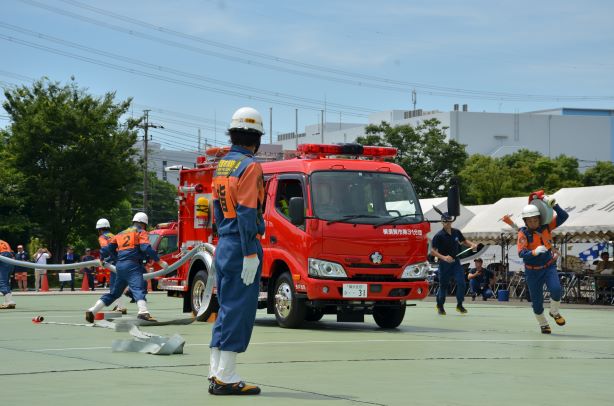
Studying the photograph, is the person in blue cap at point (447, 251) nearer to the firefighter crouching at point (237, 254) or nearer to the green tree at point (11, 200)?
the firefighter crouching at point (237, 254)

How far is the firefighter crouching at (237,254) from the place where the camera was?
8656mm

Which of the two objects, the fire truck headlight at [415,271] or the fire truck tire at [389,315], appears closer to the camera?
the fire truck headlight at [415,271]

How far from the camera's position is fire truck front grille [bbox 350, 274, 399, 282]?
54.3 feet

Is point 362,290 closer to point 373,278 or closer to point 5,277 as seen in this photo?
point 373,278

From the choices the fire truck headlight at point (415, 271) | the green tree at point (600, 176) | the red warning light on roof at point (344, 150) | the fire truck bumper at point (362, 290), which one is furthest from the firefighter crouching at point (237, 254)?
the green tree at point (600, 176)

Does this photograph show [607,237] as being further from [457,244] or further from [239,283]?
[239,283]

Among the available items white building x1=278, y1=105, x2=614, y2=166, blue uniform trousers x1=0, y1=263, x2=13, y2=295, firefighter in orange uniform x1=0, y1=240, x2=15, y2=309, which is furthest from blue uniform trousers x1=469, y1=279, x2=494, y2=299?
white building x1=278, y1=105, x2=614, y2=166

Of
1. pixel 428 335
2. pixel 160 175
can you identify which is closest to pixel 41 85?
pixel 428 335

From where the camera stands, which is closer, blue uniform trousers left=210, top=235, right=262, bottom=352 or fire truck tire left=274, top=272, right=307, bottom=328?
blue uniform trousers left=210, top=235, right=262, bottom=352

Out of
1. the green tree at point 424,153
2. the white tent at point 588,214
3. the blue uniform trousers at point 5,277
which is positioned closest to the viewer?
the blue uniform trousers at point 5,277

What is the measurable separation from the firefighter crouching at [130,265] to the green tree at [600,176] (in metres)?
72.8

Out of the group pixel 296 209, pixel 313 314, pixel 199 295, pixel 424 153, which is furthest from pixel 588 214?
pixel 424 153

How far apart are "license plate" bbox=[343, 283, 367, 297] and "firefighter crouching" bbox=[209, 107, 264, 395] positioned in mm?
7395

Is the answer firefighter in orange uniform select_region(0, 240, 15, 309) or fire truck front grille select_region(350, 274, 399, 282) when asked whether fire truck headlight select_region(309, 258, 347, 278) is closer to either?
fire truck front grille select_region(350, 274, 399, 282)
